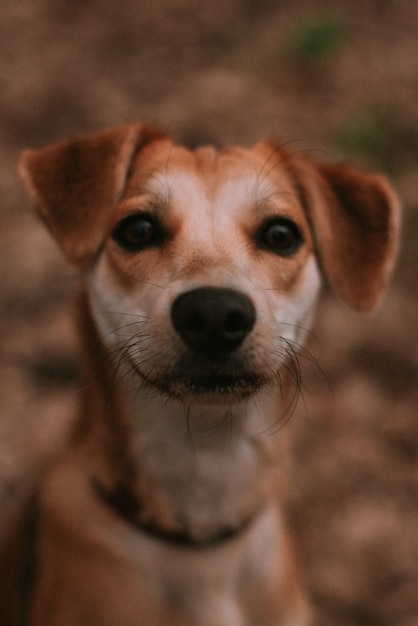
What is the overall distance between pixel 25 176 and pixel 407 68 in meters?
4.55

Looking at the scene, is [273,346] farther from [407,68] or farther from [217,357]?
[407,68]

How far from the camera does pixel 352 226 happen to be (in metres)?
2.78

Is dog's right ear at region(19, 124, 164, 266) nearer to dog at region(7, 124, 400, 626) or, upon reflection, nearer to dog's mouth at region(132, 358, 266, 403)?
dog at region(7, 124, 400, 626)

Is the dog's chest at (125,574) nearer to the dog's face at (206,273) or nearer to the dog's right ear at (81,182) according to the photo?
the dog's face at (206,273)

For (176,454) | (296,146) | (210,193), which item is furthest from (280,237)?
(296,146)

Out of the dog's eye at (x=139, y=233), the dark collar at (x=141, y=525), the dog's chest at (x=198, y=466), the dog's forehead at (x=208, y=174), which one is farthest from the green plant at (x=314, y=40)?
the dark collar at (x=141, y=525)

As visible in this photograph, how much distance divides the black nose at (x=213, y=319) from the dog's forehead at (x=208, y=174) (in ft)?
1.64

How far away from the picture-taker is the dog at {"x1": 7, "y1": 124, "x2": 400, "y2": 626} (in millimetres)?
2439

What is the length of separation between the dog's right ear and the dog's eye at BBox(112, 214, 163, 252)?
8 centimetres

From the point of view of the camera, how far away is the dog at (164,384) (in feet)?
8.00

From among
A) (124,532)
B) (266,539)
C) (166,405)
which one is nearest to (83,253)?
(166,405)

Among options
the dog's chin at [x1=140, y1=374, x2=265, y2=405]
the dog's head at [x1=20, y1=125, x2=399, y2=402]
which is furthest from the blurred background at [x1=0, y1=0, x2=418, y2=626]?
the dog's chin at [x1=140, y1=374, x2=265, y2=405]

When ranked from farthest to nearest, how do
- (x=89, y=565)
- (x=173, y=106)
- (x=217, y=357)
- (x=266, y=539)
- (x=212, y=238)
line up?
1. (x=173, y=106)
2. (x=266, y=539)
3. (x=89, y=565)
4. (x=212, y=238)
5. (x=217, y=357)

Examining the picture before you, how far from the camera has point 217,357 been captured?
2.16 m
